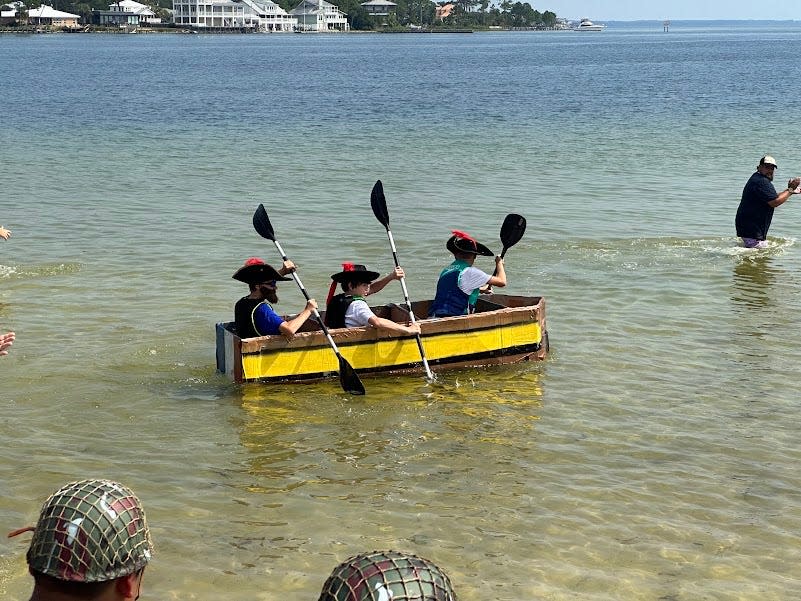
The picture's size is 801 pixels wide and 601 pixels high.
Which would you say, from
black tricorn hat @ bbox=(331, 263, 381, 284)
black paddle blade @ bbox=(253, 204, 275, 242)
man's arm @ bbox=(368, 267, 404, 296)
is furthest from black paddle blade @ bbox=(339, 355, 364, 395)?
black paddle blade @ bbox=(253, 204, 275, 242)

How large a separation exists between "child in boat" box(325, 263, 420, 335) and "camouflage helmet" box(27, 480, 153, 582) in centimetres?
835

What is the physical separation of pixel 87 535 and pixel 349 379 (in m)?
8.11

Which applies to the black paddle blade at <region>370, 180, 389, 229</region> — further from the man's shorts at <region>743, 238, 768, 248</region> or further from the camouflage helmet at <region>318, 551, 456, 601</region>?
the camouflage helmet at <region>318, 551, 456, 601</region>

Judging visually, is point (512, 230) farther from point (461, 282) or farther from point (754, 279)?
point (754, 279)

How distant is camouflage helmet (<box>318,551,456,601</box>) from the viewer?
8.70ft

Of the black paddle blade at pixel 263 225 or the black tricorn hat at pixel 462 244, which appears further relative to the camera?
the black paddle blade at pixel 263 225

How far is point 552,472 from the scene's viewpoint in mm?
9344

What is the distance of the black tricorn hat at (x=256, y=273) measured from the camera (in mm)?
10750

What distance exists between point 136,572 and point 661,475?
6.68 meters

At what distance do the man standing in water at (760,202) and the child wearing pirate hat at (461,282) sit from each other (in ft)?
21.8

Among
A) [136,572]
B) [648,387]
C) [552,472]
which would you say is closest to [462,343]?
[648,387]

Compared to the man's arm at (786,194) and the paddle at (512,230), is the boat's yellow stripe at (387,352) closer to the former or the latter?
the paddle at (512,230)

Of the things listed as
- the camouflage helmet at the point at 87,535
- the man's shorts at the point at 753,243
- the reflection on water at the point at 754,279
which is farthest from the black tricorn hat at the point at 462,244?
the camouflage helmet at the point at 87,535

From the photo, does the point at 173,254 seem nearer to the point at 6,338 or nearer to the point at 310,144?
the point at 6,338
